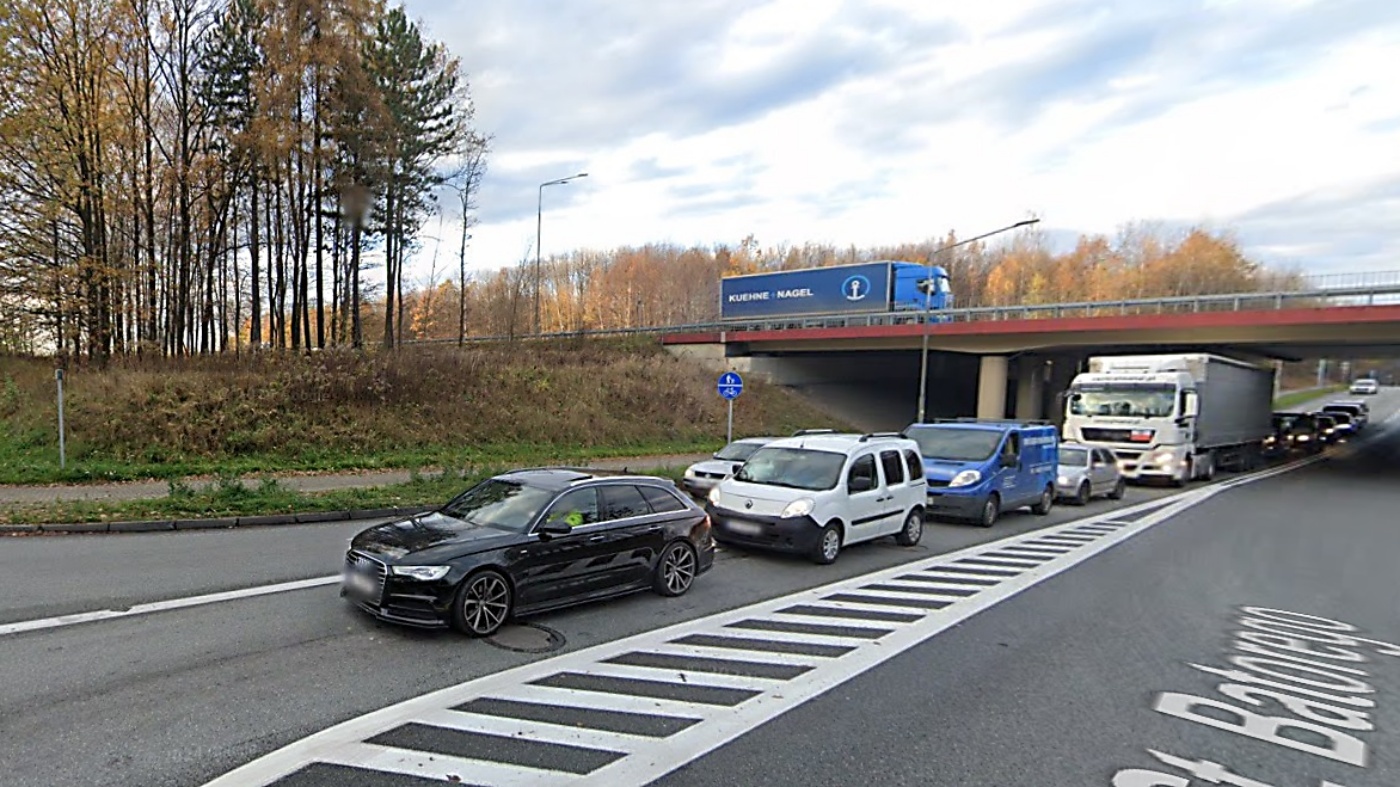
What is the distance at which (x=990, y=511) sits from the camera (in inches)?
551

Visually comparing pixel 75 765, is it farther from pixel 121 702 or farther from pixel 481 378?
Answer: pixel 481 378

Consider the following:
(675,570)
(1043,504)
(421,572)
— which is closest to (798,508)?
(675,570)

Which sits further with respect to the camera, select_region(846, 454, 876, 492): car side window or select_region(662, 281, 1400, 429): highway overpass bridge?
select_region(662, 281, 1400, 429): highway overpass bridge

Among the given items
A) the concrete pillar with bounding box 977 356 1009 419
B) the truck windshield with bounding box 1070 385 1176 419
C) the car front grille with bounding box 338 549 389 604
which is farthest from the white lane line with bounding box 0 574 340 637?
the concrete pillar with bounding box 977 356 1009 419

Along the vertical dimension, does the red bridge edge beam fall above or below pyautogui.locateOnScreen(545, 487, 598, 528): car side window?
above

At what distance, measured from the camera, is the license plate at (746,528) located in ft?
32.1

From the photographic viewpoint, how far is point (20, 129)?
62.7 ft

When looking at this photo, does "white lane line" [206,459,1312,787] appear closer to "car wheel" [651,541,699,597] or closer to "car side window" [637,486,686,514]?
"car wheel" [651,541,699,597]

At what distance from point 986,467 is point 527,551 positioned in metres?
10.3

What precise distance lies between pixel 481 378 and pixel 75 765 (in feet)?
68.1

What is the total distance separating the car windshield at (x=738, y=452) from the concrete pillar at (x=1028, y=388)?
25976 millimetres

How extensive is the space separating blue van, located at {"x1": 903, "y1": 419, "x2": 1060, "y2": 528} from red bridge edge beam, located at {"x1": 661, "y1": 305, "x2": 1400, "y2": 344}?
48.7ft

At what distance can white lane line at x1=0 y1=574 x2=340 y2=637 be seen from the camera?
6133 millimetres

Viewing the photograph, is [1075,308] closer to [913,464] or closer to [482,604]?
[913,464]
